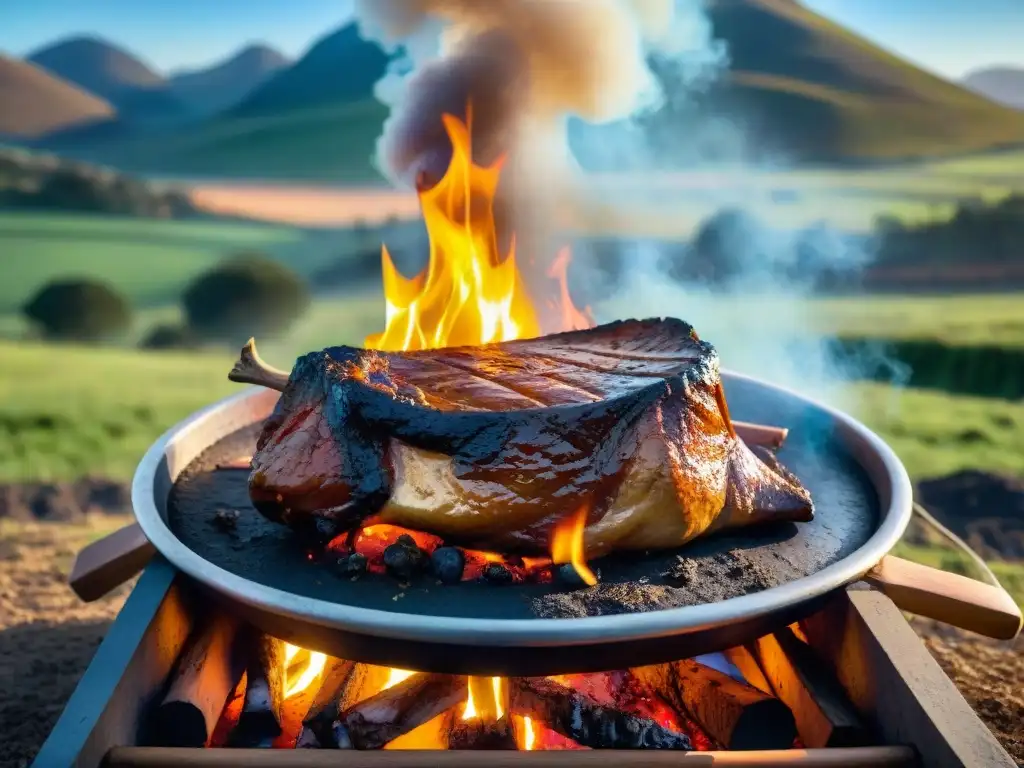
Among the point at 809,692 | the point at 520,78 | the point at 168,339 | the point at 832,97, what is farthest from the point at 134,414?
the point at 832,97

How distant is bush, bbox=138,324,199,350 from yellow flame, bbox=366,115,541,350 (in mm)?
8062

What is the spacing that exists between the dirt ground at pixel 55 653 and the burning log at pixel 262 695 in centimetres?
125

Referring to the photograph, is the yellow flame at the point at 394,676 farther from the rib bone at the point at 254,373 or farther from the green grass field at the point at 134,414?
the green grass field at the point at 134,414

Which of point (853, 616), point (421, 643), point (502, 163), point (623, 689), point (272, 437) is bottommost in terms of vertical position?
point (623, 689)

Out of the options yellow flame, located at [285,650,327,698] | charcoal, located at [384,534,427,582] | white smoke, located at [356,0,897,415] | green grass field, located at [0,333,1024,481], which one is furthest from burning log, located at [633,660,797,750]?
green grass field, located at [0,333,1024,481]

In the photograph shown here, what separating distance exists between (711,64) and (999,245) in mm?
4374

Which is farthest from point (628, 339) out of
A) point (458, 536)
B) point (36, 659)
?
point (36, 659)

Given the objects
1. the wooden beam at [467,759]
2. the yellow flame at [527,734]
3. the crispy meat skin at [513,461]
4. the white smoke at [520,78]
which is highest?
the white smoke at [520,78]

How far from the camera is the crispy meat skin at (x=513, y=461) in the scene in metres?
2.49

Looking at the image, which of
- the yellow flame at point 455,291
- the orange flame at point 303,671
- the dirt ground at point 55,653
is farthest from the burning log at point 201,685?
the yellow flame at point 455,291

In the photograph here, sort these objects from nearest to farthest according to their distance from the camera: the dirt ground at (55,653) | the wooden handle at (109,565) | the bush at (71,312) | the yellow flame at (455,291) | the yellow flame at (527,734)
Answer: the yellow flame at (527,734) < the wooden handle at (109,565) < the dirt ground at (55,653) < the yellow flame at (455,291) < the bush at (71,312)

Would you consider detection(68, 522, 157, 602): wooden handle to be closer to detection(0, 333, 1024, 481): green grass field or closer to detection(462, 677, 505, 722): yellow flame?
detection(462, 677, 505, 722): yellow flame

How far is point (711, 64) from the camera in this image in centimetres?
1097

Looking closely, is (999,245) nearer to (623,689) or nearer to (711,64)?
(711,64)
